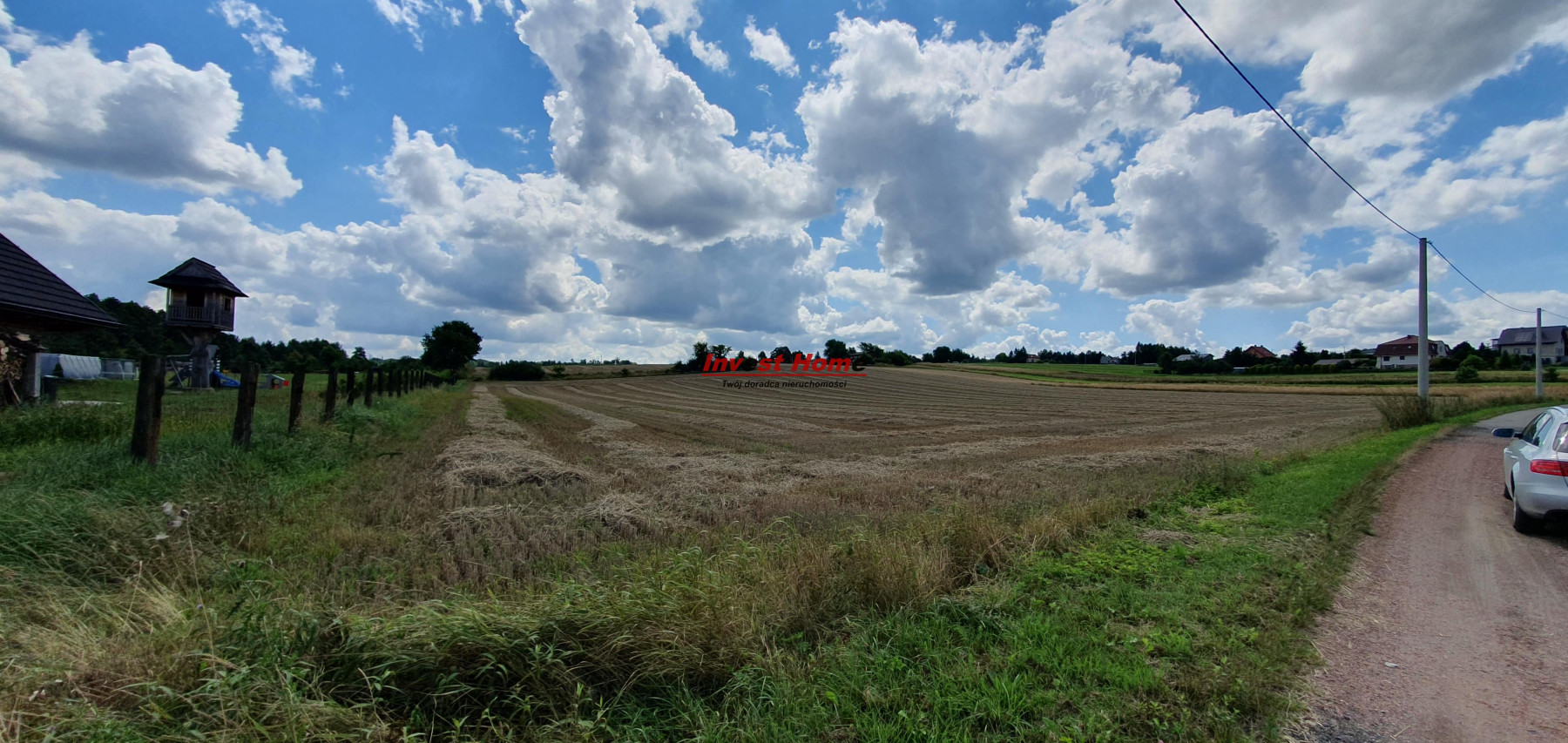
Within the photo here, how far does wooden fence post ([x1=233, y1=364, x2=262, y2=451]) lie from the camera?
30.2ft

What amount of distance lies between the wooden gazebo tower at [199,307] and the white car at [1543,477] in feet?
142

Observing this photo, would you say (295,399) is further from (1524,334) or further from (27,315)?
(1524,334)

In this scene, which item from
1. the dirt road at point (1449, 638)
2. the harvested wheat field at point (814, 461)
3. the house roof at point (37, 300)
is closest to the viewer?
the dirt road at point (1449, 638)

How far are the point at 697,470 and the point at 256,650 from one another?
869 cm

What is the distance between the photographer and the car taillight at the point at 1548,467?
6.51 metres

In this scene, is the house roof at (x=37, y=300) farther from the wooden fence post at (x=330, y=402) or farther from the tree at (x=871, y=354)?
the tree at (x=871, y=354)

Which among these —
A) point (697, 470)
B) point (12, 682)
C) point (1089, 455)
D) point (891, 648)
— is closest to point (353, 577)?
point (12, 682)

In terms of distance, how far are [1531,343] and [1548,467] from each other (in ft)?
401

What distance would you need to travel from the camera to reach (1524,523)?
22.9 feet

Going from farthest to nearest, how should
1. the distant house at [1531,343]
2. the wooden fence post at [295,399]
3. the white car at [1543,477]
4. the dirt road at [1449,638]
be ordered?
1. the distant house at [1531,343]
2. the wooden fence post at [295,399]
3. the white car at [1543,477]
4. the dirt road at [1449,638]

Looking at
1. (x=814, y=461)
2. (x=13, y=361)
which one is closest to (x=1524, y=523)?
(x=814, y=461)

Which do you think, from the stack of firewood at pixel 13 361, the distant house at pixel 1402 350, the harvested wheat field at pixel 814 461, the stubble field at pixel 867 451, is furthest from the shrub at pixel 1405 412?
the distant house at pixel 1402 350

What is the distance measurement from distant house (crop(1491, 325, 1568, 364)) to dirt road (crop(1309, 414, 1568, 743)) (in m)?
113

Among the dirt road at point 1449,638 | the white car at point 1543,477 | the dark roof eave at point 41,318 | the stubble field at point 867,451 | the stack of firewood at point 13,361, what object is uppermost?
the dark roof eave at point 41,318
